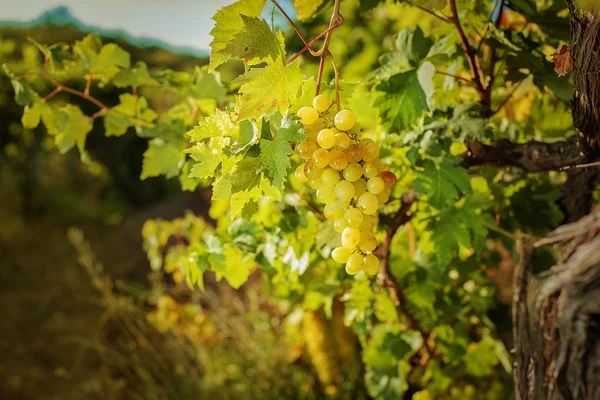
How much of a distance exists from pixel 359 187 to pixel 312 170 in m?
0.07

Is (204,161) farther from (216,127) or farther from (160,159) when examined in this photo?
(160,159)

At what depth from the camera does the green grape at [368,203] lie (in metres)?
0.56

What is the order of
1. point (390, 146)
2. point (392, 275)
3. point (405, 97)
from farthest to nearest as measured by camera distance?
point (392, 275), point (390, 146), point (405, 97)

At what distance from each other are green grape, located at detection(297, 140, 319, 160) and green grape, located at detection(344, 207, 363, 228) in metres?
0.09

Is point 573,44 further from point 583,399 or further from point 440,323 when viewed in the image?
point 440,323

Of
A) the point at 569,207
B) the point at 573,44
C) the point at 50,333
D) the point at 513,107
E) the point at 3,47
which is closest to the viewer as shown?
the point at 573,44

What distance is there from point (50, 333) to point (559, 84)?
312 centimetres

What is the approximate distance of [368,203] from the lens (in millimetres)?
565

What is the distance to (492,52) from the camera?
82 cm

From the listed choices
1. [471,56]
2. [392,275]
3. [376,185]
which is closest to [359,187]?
[376,185]

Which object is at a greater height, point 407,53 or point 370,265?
point 407,53

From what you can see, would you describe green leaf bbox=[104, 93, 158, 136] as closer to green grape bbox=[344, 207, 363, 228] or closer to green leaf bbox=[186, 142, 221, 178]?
green leaf bbox=[186, 142, 221, 178]

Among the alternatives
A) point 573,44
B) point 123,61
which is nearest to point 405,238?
point 573,44

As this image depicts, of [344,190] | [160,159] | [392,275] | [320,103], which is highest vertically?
[320,103]
